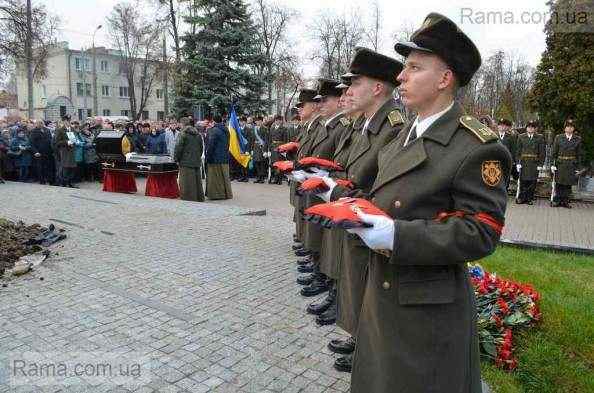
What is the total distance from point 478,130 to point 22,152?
53.8ft

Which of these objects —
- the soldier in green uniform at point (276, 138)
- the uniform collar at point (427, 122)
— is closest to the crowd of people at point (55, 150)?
the soldier in green uniform at point (276, 138)

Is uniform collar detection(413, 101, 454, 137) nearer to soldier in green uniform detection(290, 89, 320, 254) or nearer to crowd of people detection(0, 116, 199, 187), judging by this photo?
soldier in green uniform detection(290, 89, 320, 254)

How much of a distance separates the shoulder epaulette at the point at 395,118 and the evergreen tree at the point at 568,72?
1368cm

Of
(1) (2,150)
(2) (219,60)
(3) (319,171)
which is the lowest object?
(3) (319,171)

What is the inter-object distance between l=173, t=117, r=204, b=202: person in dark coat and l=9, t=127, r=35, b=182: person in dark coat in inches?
248

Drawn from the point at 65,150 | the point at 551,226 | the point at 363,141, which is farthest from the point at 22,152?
the point at 363,141

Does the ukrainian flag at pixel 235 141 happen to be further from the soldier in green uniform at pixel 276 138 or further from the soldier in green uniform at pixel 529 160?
the soldier in green uniform at pixel 529 160

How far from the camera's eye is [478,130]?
202 centimetres

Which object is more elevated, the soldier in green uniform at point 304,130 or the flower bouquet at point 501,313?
the soldier in green uniform at point 304,130

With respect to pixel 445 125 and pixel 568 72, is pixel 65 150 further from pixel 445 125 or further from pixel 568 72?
pixel 568 72

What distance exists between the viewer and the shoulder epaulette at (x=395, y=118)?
337 cm

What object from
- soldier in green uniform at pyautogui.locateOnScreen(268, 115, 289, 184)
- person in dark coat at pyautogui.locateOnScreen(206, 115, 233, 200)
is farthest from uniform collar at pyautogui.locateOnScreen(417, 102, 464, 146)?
soldier in green uniform at pyautogui.locateOnScreen(268, 115, 289, 184)

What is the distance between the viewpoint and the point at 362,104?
3.71 m

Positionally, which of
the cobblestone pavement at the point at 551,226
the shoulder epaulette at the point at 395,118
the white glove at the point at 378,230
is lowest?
the cobblestone pavement at the point at 551,226
